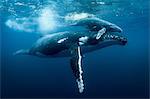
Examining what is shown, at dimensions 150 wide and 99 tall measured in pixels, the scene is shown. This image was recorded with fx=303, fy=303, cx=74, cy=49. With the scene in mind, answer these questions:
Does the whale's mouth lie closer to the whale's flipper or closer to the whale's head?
the whale's head

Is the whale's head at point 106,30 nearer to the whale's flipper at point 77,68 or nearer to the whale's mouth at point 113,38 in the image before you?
the whale's mouth at point 113,38

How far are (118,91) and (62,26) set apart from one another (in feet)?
39.4

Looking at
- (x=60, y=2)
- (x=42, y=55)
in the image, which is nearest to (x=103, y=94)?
(x=60, y=2)

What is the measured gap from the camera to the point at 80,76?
10.9 m

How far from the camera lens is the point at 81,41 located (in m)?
11.9

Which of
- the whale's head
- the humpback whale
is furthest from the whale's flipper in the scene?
the whale's head

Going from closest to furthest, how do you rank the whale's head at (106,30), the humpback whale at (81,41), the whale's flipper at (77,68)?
the whale's flipper at (77,68), the humpback whale at (81,41), the whale's head at (106,30)

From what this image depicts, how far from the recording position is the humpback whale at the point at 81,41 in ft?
36.3

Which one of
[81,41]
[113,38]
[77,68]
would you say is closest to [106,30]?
[113,38]

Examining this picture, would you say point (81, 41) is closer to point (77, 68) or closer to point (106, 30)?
point (106, 30)

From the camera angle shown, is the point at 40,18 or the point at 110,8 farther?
the point at 40,18

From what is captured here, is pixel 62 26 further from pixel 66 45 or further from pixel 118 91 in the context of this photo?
pixel 66 45

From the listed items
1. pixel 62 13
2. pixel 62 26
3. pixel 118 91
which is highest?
pixel 62 13

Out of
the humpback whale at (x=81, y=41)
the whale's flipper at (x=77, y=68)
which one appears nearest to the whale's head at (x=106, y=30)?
the humpback whale at (x=81, y=41)
